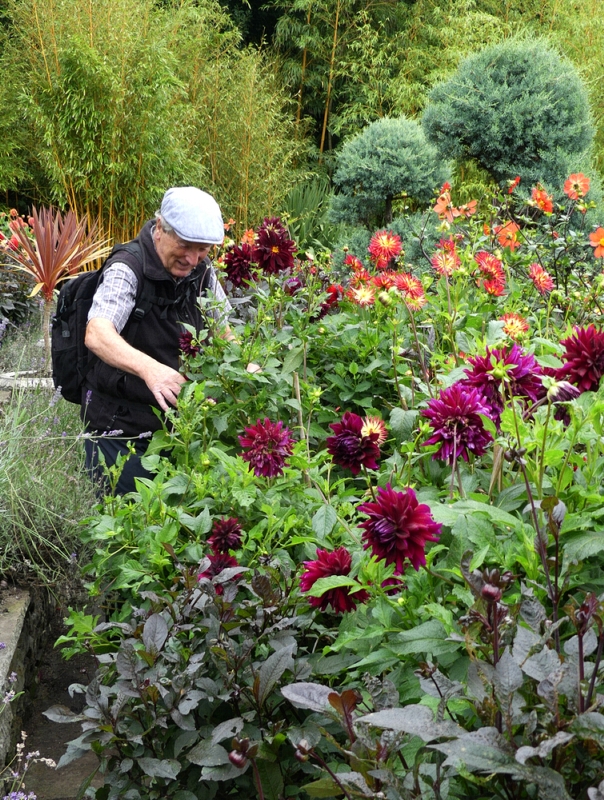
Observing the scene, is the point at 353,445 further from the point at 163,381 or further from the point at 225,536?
the point at 163,381

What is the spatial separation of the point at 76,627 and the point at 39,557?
75 centimetres

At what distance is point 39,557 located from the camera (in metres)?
2.04

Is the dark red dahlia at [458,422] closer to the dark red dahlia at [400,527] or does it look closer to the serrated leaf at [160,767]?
the dark red dahlia at [400,527]

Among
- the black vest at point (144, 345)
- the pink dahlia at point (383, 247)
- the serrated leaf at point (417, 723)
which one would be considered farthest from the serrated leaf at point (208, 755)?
the pink dahlia at point (383, 247)

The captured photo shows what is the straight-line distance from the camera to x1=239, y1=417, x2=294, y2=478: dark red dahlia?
4.62ft

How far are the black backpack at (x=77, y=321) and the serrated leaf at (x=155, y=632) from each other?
1.23 metres

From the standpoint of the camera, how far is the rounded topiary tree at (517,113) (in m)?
4.88

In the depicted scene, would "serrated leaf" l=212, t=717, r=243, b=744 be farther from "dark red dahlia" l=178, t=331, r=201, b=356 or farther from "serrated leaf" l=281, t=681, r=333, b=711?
"dark red dahlia" l=178, t=331, r=201, b=356

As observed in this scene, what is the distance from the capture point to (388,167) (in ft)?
17.3

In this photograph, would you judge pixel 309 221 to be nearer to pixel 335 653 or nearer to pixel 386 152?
pixel 386 152

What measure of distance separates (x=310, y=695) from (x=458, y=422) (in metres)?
0.42

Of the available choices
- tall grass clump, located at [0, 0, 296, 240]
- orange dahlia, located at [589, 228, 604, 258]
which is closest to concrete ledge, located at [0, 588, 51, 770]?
orange dahlia, located at [589, 228, 604, 258]

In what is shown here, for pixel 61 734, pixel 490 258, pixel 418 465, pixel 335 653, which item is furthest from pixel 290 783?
pixel 490 258

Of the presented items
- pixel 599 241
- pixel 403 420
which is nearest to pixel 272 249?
pixel 403 420
